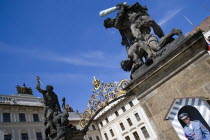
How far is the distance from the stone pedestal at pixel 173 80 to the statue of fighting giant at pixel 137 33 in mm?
504

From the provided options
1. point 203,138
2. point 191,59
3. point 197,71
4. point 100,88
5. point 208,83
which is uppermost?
point 100,88

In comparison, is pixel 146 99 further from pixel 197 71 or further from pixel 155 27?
pixel 155 27

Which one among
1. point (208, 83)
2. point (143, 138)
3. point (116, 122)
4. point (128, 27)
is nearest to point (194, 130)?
point (208, 83)

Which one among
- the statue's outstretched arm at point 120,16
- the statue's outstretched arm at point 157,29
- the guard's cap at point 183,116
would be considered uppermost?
the statue's outstretched arm at point 120,16

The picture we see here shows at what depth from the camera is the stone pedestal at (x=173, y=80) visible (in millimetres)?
3990

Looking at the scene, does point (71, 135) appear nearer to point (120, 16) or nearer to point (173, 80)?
point (173, 80)

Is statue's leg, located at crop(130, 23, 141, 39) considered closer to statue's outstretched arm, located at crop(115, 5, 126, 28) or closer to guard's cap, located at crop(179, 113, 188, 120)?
statue's outstretched arm, located at crop(115, 5, 126, 28)

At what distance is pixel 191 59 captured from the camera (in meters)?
4.16

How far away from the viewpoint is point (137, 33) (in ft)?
18.0

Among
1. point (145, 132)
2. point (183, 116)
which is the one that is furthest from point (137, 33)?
point (145, 132)

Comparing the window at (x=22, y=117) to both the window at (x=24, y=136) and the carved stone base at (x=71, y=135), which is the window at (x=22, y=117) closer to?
the window at (x=24, y=136)

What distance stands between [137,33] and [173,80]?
192 cm

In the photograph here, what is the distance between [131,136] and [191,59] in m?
35.9

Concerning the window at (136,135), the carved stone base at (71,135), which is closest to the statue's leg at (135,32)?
the carved stone base at (71,135)
